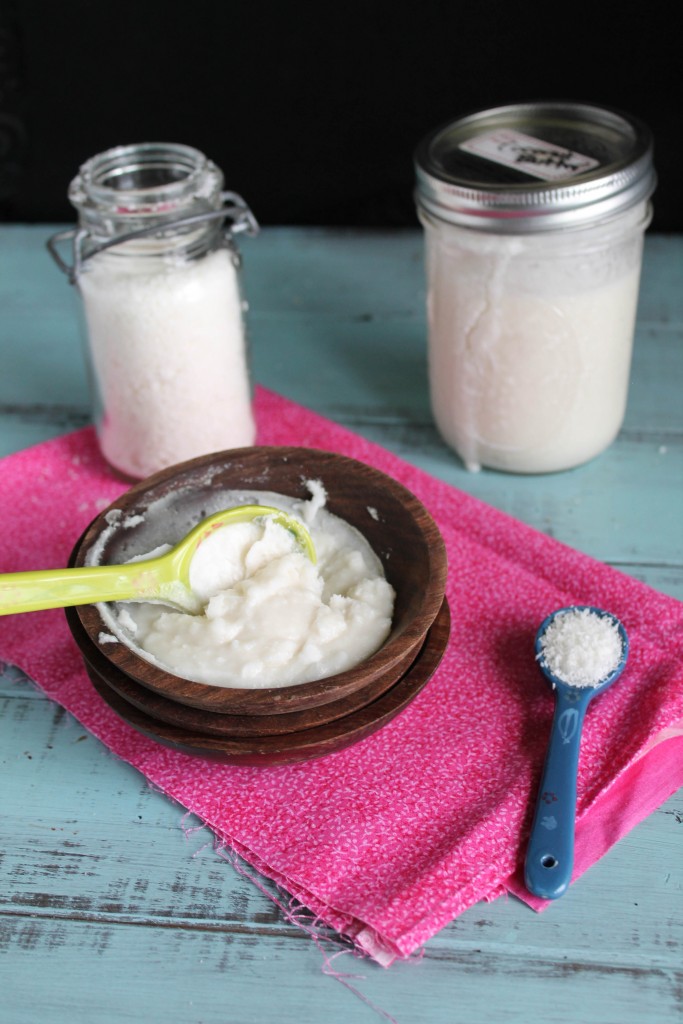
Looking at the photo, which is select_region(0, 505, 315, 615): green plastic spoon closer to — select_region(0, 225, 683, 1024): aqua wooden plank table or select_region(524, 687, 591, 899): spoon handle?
select_region(0, 225, 683, 1024): aqua wooden plank table

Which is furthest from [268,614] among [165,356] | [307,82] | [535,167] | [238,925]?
[307,82]

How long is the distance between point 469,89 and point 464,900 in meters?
1.08

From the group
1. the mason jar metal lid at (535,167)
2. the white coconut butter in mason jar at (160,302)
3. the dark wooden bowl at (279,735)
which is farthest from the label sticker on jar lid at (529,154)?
the dark wooden bowl at (279,735)

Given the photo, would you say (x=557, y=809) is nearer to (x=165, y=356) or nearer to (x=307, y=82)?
(x=165, y=356)

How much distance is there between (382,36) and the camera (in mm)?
1394

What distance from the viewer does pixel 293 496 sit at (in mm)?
894

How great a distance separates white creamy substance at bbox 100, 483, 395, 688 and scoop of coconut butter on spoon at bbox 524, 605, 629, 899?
0.14m

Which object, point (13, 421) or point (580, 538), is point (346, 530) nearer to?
point (580, 538)

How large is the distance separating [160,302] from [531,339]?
33cm

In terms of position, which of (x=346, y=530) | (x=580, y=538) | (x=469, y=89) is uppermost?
(x=469, y=89)

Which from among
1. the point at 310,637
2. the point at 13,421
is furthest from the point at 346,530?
the point at 13,421

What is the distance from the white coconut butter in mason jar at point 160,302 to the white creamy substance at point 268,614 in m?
0.25

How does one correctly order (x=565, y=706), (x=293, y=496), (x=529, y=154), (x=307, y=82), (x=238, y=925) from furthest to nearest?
(x=307, y=82)
(x=529, y=154)
(x=293, y=496)
(x=565, y=706)
(x=238, y=925)

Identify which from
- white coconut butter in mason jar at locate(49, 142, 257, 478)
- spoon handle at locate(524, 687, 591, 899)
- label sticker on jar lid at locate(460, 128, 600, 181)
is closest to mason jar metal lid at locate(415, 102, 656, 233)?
label sticker on jar lid at locate(460, 128, 600, 181)
